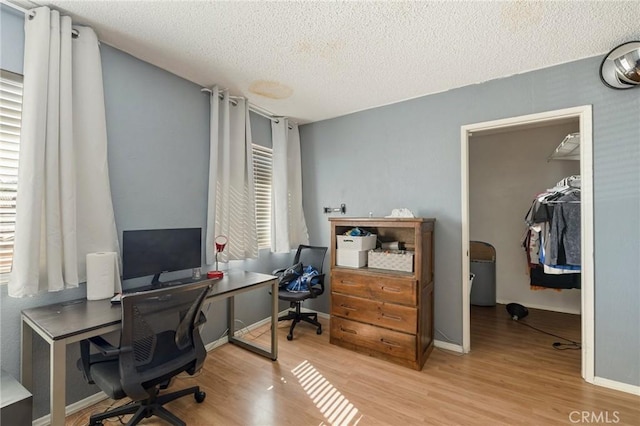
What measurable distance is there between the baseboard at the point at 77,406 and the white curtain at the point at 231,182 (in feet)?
3.97

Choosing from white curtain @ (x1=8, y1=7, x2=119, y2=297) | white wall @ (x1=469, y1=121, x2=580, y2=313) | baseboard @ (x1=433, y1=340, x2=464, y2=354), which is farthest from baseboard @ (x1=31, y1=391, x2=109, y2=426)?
white wall @ (x1=469, y1=121, x2=580, y2=313)

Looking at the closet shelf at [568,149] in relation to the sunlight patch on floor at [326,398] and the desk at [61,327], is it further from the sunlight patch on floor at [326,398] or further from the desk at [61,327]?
the desk at [61,327]

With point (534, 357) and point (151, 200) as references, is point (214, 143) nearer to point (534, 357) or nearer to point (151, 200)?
point (151, 200)

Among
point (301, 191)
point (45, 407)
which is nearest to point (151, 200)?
point (45, 407)

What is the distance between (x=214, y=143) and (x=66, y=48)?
1.17 metres

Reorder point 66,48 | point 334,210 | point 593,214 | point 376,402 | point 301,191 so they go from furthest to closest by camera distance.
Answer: point 301,191, point 334,210, point 593,214, point 376,402, point 66,48

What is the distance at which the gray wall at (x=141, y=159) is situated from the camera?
166cm

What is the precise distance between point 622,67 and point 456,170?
4.28ft

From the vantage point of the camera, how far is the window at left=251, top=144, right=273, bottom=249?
137 inches

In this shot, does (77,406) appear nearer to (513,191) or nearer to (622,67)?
(622,67)

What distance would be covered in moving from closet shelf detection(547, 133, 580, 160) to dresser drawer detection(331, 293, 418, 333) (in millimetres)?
2391

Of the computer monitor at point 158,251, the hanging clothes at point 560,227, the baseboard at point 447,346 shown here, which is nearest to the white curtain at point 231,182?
the computer monitor at point 158,251

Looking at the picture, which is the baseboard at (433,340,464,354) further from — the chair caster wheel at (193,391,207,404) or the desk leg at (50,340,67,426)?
the desk leg at (50,340,67,426)

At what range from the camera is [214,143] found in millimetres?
2678
